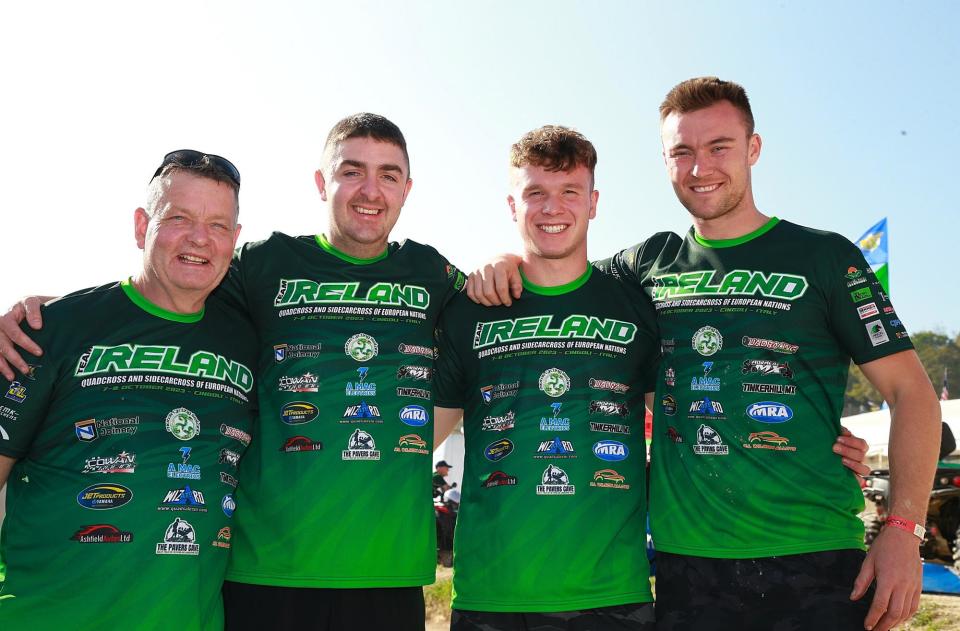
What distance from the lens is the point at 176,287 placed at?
375cm

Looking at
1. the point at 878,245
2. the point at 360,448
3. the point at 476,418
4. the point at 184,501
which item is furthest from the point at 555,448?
the point at 878,245

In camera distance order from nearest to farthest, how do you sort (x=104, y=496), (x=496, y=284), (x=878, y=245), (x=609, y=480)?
(x=104, y=496) < (x=609, y=480) < (x=496, y=284) < (x=878, y=245)

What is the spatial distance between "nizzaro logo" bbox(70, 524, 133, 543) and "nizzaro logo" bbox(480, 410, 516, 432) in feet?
5.64

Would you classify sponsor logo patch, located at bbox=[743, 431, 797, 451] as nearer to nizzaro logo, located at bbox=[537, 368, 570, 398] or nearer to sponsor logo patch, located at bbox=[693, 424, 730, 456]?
sponsor logo patch, located at bbox=[693, 424, 730, 456]

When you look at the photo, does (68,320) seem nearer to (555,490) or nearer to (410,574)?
(410,574)

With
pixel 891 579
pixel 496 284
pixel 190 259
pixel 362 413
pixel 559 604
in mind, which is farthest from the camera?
pixel 496 284

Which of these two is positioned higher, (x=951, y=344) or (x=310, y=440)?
(x=951, y=344)

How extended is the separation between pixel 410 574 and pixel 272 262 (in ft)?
5.97

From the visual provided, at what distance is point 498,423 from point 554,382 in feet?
1.16

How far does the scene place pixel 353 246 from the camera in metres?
4.29

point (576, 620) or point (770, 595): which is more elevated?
point (770, 595)

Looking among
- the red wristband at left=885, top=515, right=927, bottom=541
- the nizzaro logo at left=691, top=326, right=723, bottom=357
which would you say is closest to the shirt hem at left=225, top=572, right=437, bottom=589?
the nizzaro logo at left=691, top=326, right=723, bottom=357

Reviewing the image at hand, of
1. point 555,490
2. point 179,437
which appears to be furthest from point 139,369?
point 555,490

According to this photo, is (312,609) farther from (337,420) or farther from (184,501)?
(337,420)
